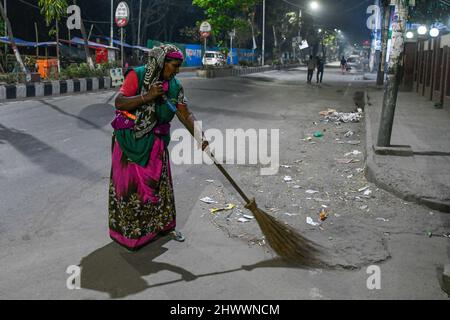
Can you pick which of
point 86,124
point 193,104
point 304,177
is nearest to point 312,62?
point 193,104

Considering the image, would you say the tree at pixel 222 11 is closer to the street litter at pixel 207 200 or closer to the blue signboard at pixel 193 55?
the blue signboard at pixel 193 55

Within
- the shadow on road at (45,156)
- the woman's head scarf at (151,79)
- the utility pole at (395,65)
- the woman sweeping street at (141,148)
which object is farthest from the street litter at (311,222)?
the utility pole at (395,65)

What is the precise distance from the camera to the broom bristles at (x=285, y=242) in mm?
3885

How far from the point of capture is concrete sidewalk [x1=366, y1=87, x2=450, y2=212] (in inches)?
218

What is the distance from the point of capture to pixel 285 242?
394 centimetres

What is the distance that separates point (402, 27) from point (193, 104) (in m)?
7.82

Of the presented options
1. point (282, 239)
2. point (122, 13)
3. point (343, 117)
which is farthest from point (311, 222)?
point (122, 13)

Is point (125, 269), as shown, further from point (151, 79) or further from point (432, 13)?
point (432, 13)

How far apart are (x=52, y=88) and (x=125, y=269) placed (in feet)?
48.3

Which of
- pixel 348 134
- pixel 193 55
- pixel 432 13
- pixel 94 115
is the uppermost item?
pixel 432 13

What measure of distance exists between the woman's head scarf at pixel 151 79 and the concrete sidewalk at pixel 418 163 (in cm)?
322

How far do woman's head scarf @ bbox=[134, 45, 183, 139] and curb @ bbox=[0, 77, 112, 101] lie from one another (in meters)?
12.6

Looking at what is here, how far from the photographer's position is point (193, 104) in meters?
14.3
